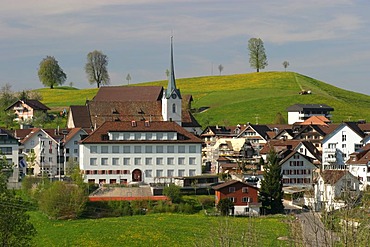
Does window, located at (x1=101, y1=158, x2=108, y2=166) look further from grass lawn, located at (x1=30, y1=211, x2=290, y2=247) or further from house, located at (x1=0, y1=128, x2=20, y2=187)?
grass lawn, located at (x1=30, y1=211, x2=290, y2=247)

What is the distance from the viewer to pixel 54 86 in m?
171

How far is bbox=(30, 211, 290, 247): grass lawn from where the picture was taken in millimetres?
40500

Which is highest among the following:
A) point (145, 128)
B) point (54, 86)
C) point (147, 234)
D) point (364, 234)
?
point (54, 86)

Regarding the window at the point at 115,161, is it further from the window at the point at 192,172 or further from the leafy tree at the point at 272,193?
the leafy tree at the point at 272,193

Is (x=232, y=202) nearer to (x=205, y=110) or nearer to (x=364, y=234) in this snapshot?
(x=364, y=234)

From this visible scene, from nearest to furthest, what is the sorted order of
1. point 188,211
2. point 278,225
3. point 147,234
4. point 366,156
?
point 147,234, point 278,225, point 188,211, point 366,156

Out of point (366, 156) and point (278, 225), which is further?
point (366, 156)

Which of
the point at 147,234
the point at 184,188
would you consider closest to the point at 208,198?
the point at 184,188

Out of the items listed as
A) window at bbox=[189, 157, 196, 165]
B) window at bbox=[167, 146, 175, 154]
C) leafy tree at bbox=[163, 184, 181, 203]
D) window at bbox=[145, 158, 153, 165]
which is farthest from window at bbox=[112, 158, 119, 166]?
leafy tree at bbox=[163, 184, 181, 203]

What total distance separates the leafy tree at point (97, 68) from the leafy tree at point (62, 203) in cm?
9638

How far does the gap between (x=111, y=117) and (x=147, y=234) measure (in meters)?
44.5

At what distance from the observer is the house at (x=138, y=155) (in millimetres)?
65312

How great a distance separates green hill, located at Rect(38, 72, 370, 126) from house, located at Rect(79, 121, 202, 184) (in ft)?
130

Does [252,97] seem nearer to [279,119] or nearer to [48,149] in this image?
[279,119]
